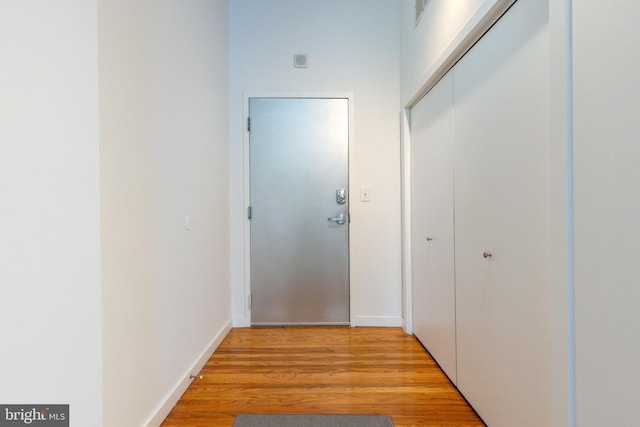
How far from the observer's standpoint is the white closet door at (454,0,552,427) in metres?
1.11

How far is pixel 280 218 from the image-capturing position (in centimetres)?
279

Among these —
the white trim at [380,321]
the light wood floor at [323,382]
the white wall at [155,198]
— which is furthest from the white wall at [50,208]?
the white trim at [380,321]

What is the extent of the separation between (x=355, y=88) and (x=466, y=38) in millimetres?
1369

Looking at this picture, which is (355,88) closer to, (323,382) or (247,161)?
(247,161)

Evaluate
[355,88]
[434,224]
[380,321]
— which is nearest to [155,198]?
[434,224]

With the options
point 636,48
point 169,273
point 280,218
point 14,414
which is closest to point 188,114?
point 169,273

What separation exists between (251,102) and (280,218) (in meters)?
1.09

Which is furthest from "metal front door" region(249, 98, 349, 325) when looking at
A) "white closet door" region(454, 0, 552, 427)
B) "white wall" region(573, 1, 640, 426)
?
"white wall" region(573, 1, 640, 426)

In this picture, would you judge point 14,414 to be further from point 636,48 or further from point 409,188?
point 409,188

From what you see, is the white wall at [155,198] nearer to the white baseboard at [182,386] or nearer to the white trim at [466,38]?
the white baseboard at [182,386]

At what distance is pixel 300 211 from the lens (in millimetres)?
2785

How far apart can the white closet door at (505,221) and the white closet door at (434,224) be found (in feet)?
0.39

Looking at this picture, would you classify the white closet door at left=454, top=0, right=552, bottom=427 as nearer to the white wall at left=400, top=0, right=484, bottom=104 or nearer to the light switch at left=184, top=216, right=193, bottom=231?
the white wall at left=400, top=0, right=484, bottom=104

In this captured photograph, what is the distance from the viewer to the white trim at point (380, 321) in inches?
110
